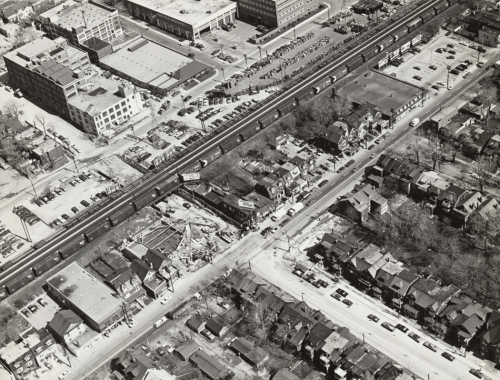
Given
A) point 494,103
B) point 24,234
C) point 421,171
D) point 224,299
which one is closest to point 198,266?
point 224,299

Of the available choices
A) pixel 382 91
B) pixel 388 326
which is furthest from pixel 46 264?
pixel 382 91

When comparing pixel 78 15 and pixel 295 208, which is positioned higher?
pixel 78 15

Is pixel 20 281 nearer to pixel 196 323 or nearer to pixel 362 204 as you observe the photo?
pixel 196 323

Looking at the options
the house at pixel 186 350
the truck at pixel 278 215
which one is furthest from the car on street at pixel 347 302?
the house at pixel 186 350

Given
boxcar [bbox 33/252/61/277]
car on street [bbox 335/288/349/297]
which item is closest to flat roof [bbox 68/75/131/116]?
boxcar [bbox 33/252/61/277]

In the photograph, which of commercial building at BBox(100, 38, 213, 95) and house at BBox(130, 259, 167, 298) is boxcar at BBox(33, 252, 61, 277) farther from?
commercial building at BBox(100, 38, 213, 95)

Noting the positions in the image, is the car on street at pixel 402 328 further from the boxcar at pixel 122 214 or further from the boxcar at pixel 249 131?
the boxcar at pixel 249 131
